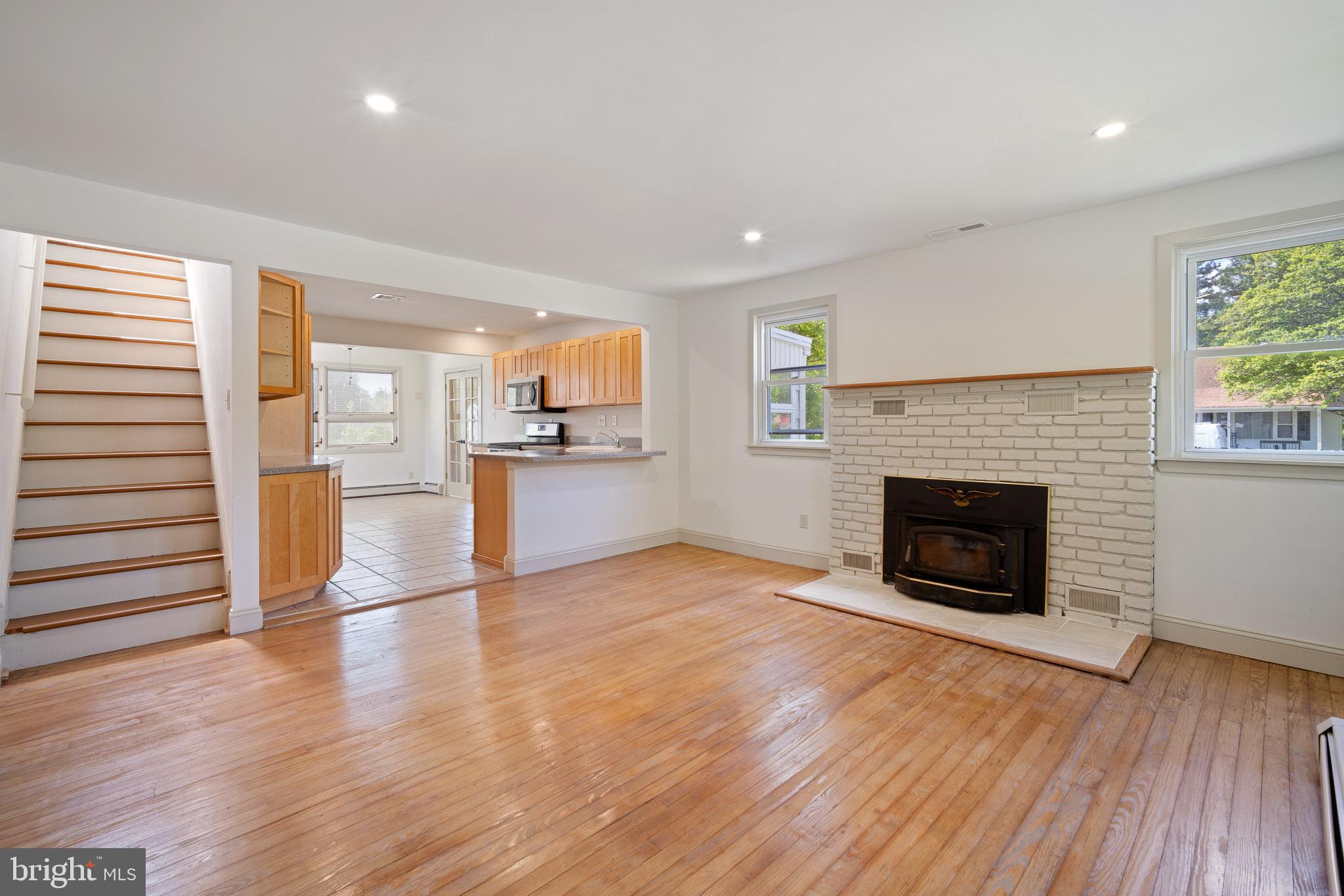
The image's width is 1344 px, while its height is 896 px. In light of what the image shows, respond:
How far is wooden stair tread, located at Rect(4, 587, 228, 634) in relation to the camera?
3.03m

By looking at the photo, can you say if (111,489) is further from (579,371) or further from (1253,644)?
(1253,644)

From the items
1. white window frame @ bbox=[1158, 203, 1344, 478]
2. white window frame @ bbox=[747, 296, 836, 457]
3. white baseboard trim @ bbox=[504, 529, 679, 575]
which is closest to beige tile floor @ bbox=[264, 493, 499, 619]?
white baseboard trim @ bbox=[504, 529, 679, 575]

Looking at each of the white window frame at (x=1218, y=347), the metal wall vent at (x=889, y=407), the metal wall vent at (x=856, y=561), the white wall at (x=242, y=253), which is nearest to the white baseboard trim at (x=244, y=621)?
the white wall at (x=242, y=253)

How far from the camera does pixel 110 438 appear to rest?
12.7 feet

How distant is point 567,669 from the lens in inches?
119

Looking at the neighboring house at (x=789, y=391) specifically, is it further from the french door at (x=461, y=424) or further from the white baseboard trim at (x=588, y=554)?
the french door at (x=461, y=424)

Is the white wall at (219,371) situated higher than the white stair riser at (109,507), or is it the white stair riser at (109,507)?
the white wall at (219,371)

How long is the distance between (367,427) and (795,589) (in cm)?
856

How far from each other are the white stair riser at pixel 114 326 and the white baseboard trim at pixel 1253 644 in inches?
273

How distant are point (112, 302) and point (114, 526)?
5.81 ft

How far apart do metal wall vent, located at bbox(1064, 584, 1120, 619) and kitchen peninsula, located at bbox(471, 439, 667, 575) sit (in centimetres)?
354

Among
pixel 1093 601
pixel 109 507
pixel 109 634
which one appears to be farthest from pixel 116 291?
pixel 1093 601

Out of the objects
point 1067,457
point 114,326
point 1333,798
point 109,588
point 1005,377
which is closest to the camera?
point 1333,798

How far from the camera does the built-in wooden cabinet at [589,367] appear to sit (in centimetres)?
625
